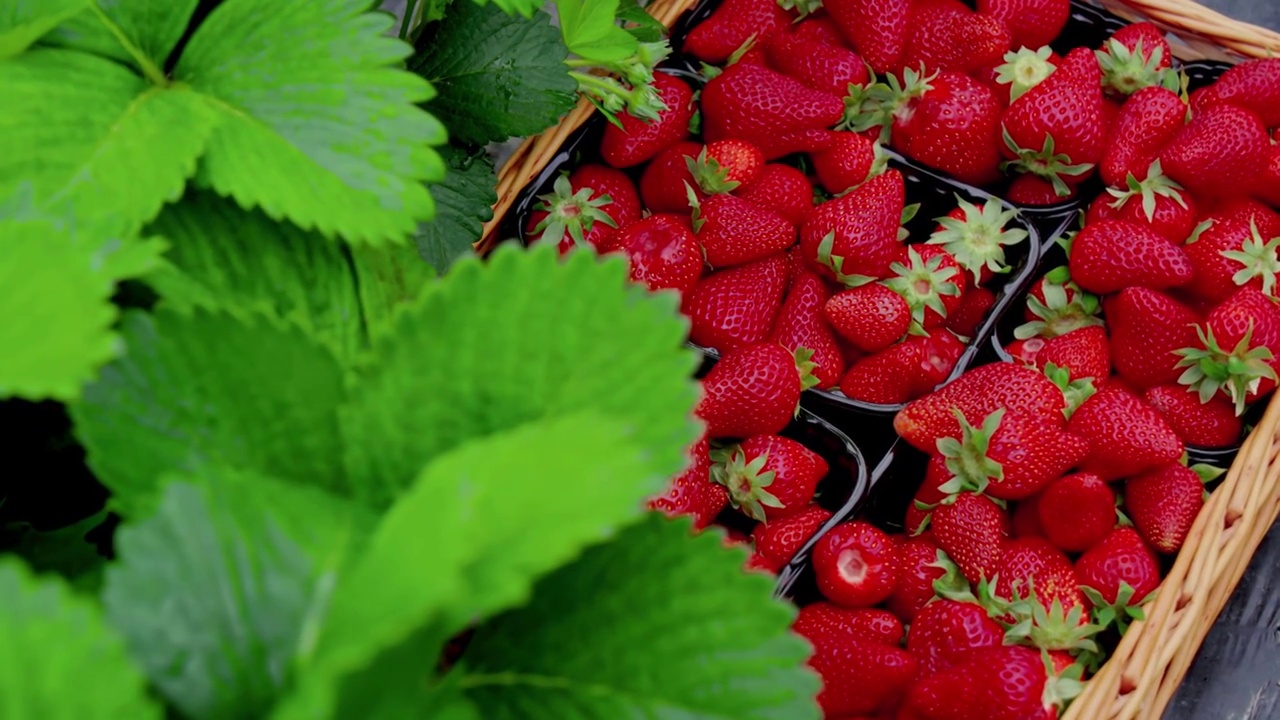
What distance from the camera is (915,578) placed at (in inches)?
36.9

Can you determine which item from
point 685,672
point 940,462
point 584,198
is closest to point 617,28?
point 584,198

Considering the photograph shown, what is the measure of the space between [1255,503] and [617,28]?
0.64 meters

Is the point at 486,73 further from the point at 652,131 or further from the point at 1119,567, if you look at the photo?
the point at 1119,567

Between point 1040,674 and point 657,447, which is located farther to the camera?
point 1040,674

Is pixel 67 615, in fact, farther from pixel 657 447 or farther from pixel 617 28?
pixel 617 28

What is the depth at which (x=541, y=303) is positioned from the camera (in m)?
0.39

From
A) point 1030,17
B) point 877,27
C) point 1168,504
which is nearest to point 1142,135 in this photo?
point 1030,17

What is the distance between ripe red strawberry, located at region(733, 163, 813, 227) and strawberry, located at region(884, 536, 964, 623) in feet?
1.16

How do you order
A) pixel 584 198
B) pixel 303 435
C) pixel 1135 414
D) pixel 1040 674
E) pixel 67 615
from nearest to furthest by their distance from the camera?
1. pixel 67 615
2. pixel 303 435
3. pixel 1040 674
4. pixel 1135 414
5. pixel 584 198

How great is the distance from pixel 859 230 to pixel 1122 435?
30 cm

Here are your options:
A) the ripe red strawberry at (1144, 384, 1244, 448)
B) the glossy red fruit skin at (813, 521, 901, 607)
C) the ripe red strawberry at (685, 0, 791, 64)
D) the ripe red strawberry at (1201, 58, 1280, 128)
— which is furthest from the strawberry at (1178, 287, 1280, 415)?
the ripe red strawberry at (685, 0, 791, 64)

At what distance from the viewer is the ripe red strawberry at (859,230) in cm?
104

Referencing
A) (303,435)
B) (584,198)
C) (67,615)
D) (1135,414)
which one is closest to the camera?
(67,615)

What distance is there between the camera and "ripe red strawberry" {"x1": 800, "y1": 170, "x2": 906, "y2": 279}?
1041 mm
